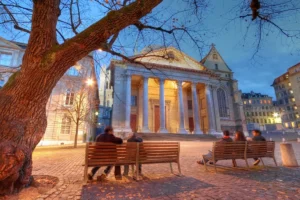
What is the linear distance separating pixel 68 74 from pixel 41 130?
20.4 metres

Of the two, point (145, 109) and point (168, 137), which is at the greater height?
point (145, 109)

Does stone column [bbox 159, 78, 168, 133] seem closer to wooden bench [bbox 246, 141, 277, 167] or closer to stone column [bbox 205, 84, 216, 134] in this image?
stone column [bbox 205, 84, 216, 134]

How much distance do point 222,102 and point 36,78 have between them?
118ft

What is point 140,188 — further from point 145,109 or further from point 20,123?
point 145,109

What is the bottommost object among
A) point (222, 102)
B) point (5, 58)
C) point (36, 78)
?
point (36, 78)

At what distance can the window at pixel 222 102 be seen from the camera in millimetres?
33562

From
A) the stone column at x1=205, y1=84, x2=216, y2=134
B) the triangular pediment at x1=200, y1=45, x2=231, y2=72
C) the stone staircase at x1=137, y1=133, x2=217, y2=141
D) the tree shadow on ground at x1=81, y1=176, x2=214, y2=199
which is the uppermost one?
the triangular pediment at x1=200, y1=45, x2=231, y2=72

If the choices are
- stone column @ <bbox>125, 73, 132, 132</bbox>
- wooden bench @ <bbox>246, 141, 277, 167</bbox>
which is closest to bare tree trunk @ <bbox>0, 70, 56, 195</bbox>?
wooden bench @ <bbox>246, 141, 277, 167</bbox>

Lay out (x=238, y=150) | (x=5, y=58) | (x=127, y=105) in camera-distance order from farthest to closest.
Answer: (x=127, y=105) → (x=5, y=58) → (x=238, y=150)

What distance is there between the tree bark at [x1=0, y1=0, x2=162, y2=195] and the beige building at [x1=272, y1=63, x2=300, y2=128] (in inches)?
2700

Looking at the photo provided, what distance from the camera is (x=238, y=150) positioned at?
548 centimetres

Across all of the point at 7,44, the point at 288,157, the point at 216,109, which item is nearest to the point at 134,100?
the point at 216,109

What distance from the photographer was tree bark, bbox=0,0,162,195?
9.37ft

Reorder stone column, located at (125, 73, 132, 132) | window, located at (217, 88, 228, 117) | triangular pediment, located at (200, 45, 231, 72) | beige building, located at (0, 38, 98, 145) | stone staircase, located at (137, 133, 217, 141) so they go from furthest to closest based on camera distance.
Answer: triangular pediment, located at (200, 45, 231, 72) < window, located at (217, 88, 228, 117) < stone column, located at (125, 73, 132, 132) < stone staircase, located at (137, 133, 217, 141) < beige building, located at (0, 38, 98, 145)
